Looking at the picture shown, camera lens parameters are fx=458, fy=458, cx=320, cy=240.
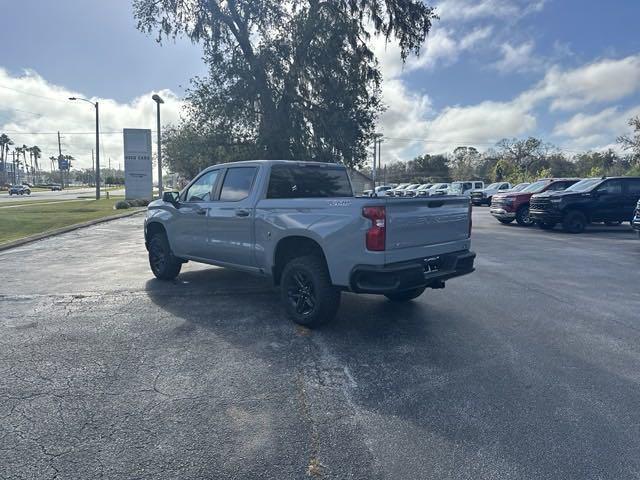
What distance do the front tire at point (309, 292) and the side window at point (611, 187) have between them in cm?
1448

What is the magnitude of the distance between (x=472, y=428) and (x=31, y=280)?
25.7ft

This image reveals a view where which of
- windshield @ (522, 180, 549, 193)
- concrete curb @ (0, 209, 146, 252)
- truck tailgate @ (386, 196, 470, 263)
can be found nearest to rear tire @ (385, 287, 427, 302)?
truck tailgate @ (386, 196, 470, 263)

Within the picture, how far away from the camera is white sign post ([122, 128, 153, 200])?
32.5 m

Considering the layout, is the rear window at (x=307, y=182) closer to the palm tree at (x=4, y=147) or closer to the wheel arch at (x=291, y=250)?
the wheel arch at (x=291, y=250)

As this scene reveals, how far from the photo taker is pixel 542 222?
16.1 meters

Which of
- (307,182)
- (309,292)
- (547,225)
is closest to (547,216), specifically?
(547,225)

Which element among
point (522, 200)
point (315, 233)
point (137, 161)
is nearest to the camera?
point (315, 233)

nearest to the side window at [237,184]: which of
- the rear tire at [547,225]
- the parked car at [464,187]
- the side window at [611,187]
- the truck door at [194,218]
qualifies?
the truck door at [194,218]

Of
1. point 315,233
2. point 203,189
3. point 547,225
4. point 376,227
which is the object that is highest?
point 203,189

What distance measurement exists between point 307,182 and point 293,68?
16.6 m

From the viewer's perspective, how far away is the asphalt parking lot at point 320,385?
2.81 metres

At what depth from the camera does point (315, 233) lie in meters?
4.98

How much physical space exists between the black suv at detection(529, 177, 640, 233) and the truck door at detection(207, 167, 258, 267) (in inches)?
511

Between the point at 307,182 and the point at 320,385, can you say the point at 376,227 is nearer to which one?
the point at 320,385
